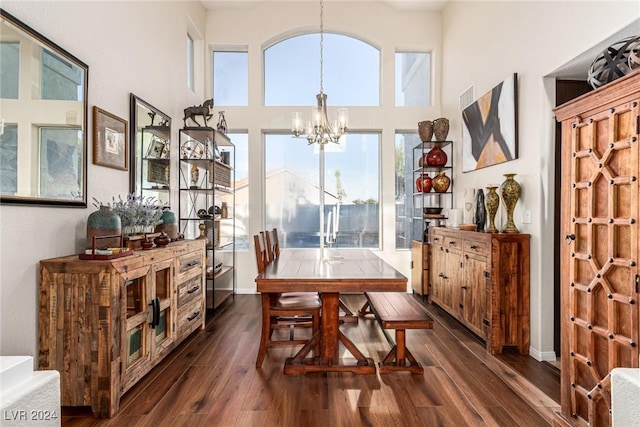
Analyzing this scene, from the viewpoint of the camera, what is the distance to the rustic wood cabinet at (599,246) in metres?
1.55

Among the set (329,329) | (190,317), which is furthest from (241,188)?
(329,329)

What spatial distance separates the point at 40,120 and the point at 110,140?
2.41 ft

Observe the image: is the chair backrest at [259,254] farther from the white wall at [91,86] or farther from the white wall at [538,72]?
the white wall at [538,72]

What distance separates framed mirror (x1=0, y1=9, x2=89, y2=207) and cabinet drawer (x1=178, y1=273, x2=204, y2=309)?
1038 millimetres

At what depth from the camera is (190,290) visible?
10.7ft

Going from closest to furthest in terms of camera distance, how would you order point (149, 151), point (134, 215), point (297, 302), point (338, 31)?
point (134, 215), point (297, 302), point (149, 151), point (338, 31)

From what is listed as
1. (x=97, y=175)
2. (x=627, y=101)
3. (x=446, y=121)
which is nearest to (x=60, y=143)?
(x=97, y=175)

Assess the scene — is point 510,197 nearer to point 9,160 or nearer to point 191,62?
point 9,160

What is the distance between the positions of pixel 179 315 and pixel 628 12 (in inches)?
150

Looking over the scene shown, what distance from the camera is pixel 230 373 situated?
2.62 meters

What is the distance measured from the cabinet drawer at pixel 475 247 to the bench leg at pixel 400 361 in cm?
108

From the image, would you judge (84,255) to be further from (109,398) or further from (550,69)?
(550,69)

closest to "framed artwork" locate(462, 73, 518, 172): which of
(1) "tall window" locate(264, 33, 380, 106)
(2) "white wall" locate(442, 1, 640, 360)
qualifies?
(2) "white wall" locate(442, 1, 640, 360)

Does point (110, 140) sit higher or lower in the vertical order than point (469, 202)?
higher
